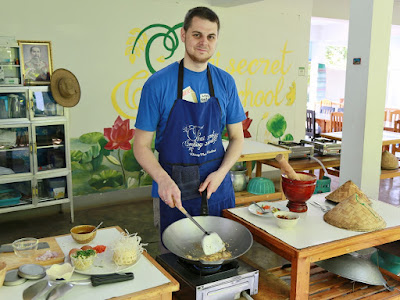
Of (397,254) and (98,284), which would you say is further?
(397,254)

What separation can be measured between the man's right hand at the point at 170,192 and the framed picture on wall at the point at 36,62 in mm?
3147

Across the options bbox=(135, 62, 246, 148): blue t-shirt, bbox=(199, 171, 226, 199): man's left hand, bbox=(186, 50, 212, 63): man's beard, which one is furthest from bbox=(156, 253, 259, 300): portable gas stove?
bbox=(186, 50, 212, 63): man's beard

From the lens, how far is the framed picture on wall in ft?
15.3

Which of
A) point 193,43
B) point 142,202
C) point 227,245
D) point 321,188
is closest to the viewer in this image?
point 227,245

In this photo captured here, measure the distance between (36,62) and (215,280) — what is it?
3846mm

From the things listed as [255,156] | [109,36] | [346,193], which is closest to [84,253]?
[346,193]

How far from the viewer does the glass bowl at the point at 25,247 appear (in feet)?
6.12

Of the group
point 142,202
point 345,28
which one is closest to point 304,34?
point 142,202

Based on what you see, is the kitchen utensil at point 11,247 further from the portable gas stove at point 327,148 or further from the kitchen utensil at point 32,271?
the portable gas stove at point 327,148

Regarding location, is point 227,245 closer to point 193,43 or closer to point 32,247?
point 32,247

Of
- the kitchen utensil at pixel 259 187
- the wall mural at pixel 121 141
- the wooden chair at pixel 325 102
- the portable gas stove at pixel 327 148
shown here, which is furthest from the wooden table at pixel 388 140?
the wooden chair at pixel 325 102

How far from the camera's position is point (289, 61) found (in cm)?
662

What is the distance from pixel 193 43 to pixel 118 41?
10.6 feet

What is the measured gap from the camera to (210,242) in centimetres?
193
